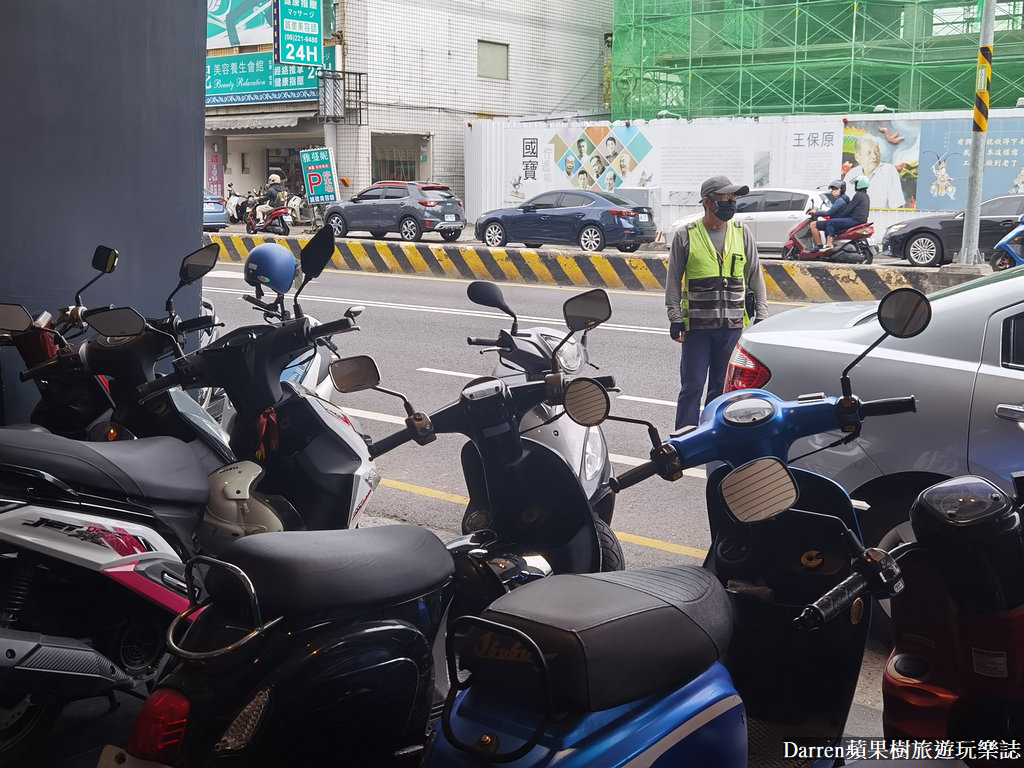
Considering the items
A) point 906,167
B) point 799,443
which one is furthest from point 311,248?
point 906,167

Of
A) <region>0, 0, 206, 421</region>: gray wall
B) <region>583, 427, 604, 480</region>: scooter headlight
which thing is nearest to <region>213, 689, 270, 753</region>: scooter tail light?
<region>583, 427, 604, 480</region>: scooter headlight

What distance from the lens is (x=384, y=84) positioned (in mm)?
32125

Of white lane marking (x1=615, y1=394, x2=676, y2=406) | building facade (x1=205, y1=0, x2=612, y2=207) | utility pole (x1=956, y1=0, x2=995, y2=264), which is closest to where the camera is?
white lane marking (x1=615, y1=394, x2=676, y2=406)

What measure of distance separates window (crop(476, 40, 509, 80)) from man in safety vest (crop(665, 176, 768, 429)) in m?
29.8

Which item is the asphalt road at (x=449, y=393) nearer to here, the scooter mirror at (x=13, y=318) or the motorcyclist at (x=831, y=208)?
the scooter mirror at (x=13, y=318)

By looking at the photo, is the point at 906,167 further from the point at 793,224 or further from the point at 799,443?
the point at 799,443

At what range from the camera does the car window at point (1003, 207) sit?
17.9 m

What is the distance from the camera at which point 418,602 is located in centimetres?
235

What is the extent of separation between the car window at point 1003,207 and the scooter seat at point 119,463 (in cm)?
1743

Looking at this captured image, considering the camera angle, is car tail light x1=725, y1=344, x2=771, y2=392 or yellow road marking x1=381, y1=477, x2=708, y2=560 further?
yellow road marking x1=381, y1=477, x2=708, y2=560

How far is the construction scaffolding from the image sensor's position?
27.0m

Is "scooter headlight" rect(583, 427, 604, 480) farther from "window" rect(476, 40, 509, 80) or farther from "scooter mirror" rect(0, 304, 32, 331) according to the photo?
"window" rect(476, 40, 509, 80)

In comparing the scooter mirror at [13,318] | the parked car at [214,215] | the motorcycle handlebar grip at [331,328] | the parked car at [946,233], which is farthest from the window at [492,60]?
the motorcycle handlebar grip at [331,328]

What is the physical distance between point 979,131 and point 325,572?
42.1 feet
